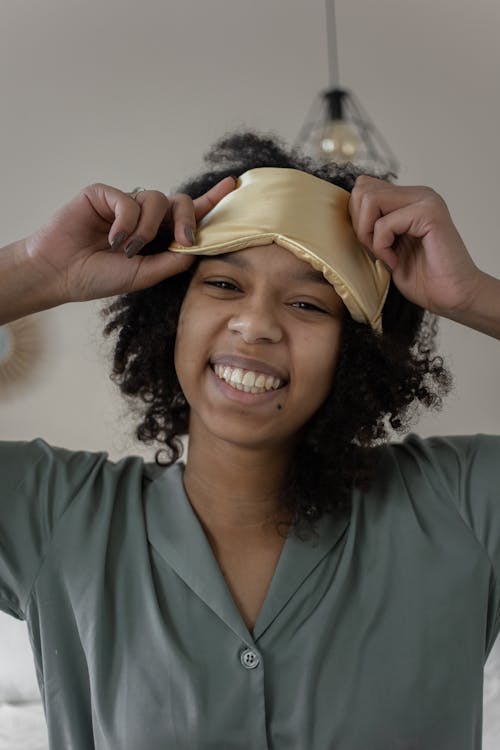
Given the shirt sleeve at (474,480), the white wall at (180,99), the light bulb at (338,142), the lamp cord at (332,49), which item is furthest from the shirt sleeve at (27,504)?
the lamp cord at (332,49)

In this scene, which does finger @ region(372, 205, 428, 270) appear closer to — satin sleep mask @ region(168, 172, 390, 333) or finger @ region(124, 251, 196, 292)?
satin sleep mask @ region(168, 172, 390, 333)

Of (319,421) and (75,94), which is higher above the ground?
(75,94)

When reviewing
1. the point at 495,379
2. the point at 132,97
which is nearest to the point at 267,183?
the point at 132,97

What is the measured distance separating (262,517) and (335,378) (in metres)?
0.19

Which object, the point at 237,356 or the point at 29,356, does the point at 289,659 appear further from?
the point at 29,356

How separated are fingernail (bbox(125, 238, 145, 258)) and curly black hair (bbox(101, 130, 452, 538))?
0.10 meters

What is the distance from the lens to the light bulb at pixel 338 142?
184 cm

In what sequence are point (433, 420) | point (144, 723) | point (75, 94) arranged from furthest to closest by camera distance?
point (433, 420) → point (75, 94) → point (144, 723)

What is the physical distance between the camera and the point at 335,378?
0.99m

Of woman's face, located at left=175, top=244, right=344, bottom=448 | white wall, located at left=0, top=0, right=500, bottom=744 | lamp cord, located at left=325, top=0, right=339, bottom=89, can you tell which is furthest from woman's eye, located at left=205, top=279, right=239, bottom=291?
lamp cord, located at left=325, top=0, right=339, bottom=89

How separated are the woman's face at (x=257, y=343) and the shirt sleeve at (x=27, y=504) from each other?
17cm

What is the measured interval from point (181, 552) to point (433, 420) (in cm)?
197

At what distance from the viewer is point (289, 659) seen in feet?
Answer: 3.00

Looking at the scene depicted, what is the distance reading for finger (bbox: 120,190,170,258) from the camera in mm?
887
